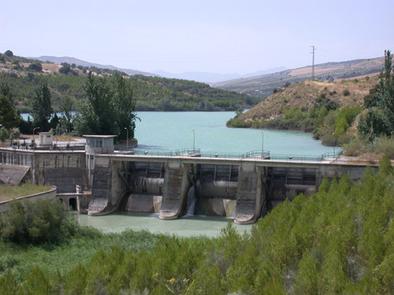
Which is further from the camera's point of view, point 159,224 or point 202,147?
point 202,147

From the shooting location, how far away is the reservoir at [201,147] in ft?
139

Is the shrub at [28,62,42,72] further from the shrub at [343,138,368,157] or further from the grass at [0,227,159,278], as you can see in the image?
the grass at [0,227,159,278]

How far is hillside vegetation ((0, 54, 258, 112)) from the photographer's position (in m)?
143

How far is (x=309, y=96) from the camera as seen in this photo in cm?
11362

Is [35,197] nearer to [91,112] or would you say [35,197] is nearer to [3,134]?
[3,134]

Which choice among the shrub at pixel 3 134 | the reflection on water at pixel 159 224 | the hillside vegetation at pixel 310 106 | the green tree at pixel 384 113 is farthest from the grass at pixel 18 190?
the hillside vegetation at pixel 310 106

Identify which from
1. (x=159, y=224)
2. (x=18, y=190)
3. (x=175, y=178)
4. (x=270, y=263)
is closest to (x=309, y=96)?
(x=175, y=178)

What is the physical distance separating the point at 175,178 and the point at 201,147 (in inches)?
1155

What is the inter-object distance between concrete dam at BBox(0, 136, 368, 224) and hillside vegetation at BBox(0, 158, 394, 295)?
12.2 meters

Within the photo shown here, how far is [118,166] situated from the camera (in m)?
48.9

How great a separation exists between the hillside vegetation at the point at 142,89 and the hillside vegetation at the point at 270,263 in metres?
103

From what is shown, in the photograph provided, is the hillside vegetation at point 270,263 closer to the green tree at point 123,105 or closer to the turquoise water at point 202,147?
the turquoise water at point 202,147

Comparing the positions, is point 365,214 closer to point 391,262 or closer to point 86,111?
point 391,262

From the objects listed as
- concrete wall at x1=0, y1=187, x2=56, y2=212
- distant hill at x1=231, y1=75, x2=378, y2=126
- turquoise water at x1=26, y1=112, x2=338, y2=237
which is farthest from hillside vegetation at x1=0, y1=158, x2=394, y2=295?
distant hill at x1=231, y1=75, x2=378, y2=126
